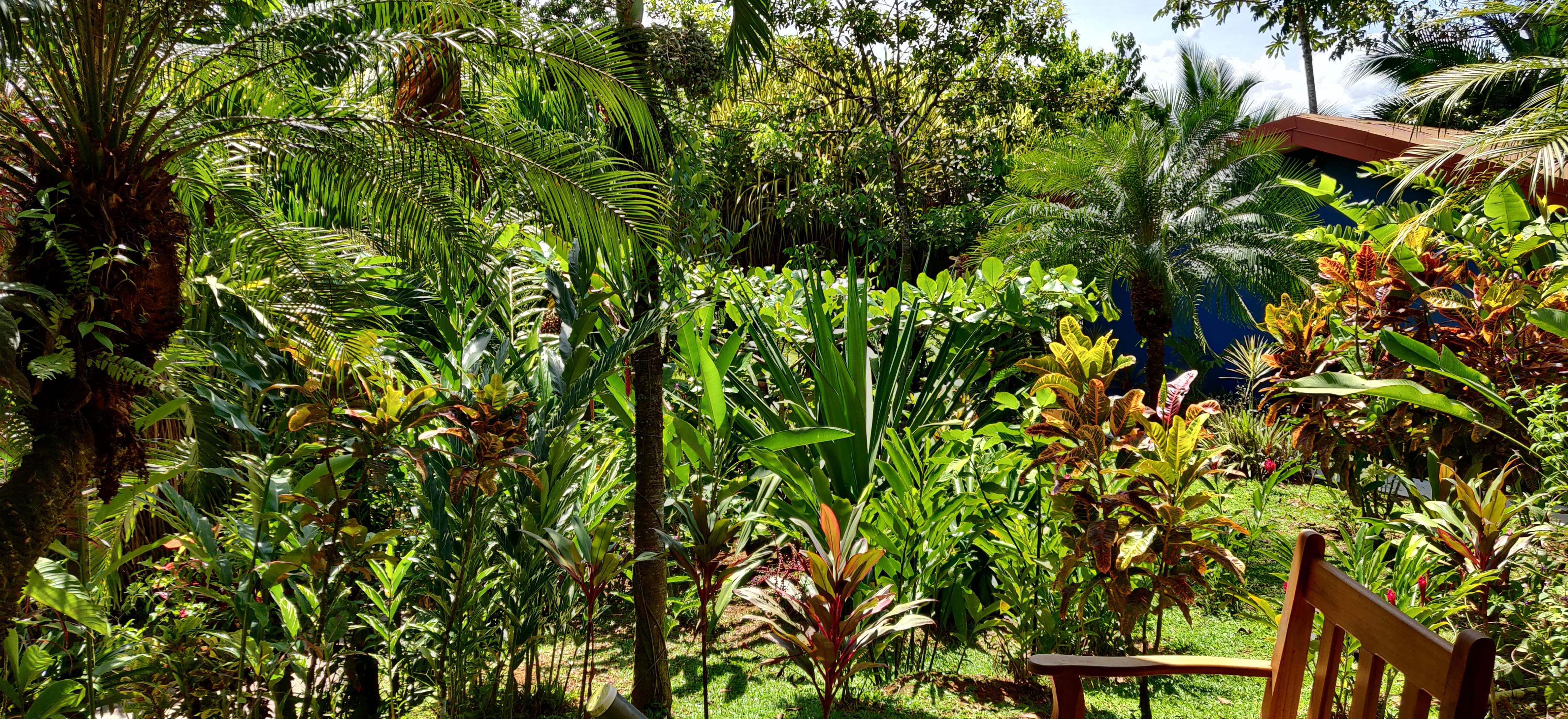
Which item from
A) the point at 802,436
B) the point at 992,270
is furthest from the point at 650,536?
the point at 992,270

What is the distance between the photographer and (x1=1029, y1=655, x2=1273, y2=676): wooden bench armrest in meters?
1.79

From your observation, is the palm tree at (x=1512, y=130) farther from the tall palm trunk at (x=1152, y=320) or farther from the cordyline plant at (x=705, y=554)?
the cordyline plant at (x=705, y=554)

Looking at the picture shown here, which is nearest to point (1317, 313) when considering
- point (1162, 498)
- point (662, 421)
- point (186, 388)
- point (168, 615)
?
point (1162, 498)

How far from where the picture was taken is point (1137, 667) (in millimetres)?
1820

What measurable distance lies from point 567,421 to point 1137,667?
60.8 inches

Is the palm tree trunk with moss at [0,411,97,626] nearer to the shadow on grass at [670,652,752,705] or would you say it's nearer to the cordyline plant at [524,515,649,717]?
the cordyline plant at [524,515,649,717]

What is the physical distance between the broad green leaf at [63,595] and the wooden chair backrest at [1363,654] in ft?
7.81

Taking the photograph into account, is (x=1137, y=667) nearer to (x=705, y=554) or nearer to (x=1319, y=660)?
(x=1319, y=660)

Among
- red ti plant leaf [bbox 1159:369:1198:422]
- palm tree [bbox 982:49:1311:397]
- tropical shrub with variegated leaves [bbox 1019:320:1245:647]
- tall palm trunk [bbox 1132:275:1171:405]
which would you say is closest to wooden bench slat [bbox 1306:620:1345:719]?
tropical shrub with variegated leaves [bbox 1019:320:1245:647]

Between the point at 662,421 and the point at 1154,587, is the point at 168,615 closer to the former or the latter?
the point at 662,421

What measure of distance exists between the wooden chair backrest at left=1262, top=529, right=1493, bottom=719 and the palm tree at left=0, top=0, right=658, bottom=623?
1.81m

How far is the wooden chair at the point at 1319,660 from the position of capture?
1.41 meters

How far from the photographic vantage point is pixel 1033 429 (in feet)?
8.80

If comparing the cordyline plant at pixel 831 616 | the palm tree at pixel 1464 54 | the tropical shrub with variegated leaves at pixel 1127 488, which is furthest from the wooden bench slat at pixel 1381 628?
the palm tree at pixel 1464 54
